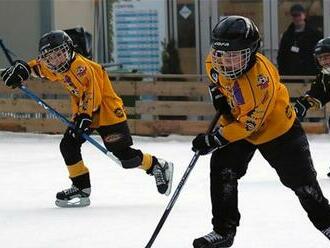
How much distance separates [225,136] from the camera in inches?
160

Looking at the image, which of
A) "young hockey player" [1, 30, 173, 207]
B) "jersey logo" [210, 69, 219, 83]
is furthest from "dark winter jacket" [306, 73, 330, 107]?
"jersey logo" [210, 69, 219, 83]

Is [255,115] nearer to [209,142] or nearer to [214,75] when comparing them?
[209,142]

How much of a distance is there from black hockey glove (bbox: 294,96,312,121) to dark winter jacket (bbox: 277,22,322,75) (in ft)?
12.3

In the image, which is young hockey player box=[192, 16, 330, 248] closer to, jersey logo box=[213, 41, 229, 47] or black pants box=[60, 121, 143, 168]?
jersey logo box=[213, 41, 229, 47]

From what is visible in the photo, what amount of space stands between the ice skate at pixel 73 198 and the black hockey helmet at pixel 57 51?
0.87 m

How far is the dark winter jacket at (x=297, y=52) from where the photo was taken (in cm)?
961

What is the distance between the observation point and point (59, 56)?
18.1 ft

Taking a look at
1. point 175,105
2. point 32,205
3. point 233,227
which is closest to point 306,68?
point 175,105

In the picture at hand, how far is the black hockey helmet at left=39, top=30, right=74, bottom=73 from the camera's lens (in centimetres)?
550

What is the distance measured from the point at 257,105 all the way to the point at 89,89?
1.82 metres

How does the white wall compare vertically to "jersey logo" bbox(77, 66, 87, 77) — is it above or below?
above

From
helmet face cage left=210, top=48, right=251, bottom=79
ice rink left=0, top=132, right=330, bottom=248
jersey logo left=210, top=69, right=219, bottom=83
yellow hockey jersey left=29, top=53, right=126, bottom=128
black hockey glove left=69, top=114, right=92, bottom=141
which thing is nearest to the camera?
helmet face cage left=210, top=48, right=251, bottom=79

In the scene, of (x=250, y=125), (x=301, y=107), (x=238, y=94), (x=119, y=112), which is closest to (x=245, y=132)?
(x=250, y=125)

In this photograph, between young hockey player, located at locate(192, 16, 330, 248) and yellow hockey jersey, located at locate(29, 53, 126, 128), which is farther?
yellow hockey jersey, located at locate(29, 53, 126, 128)
